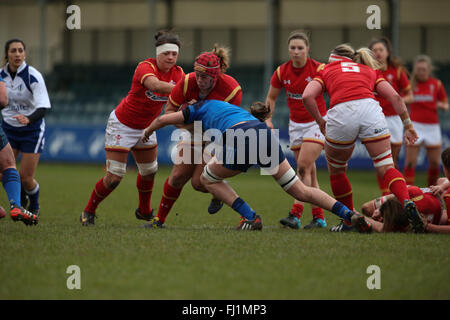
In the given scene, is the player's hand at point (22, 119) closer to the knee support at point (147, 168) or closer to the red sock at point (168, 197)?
the knee support at point (147, 168)

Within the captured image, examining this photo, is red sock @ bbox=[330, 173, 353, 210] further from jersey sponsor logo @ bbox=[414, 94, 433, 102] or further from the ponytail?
jersey sponsor logo @ bbox=[414, 94, 433, 102]

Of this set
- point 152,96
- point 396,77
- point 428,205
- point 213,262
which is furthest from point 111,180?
point 396,77

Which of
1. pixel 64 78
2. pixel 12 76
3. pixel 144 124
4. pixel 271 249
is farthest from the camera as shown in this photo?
pixel 64 78

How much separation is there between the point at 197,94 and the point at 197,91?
0.03 metres

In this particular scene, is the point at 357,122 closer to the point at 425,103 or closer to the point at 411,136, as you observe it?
the point at 411,136

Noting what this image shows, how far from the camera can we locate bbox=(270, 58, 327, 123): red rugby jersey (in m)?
7.67

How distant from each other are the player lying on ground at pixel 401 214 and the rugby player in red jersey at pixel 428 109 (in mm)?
5141

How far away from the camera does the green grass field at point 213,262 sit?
13.7ft

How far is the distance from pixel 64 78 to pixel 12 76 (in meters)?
21.5

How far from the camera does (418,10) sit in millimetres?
27078

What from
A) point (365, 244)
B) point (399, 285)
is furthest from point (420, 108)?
point (399, 285)

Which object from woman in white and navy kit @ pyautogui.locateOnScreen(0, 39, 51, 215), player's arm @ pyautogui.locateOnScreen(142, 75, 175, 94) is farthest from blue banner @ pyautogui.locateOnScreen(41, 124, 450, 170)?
player's arm @ pyautogui.locateOnScreen(142, 75, 175, 94)

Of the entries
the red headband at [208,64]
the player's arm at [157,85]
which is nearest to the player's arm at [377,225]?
the red headband at [208,64]

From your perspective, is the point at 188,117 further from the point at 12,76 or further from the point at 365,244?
the point at 12,76
